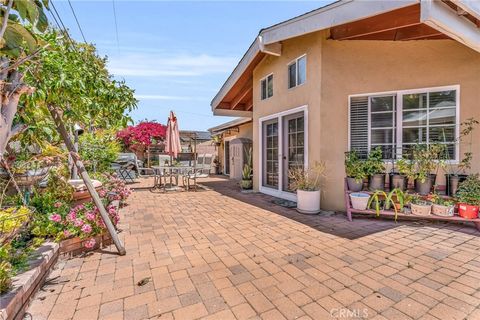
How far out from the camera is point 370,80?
A: 460 centimetres

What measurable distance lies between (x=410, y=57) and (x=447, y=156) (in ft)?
6.51

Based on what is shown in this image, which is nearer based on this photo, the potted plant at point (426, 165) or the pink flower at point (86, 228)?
the pink flower at point (86, 228)

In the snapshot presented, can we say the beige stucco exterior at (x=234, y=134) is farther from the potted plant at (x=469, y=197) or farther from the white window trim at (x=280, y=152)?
the potted plant at (x=469, y=197)

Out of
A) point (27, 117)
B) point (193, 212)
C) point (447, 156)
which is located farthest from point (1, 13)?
point (447, 156)

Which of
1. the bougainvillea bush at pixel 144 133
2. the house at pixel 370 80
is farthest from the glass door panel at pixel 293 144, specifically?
the bougainvillea bush at pixel 144 133

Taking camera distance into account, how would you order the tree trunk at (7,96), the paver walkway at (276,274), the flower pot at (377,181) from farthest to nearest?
1. the flower pot at (377,181)
2. the paver walkway at (276,274)
3. the tree trunk at (7,96)

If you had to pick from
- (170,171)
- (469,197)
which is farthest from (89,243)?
(469,197)

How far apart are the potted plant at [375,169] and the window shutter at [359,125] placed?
436mm

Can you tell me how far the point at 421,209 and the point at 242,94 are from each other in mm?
6995

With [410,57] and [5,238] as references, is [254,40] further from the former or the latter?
[5,238]

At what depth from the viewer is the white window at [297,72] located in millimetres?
5234

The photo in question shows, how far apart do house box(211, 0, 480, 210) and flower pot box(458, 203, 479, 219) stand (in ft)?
3.07

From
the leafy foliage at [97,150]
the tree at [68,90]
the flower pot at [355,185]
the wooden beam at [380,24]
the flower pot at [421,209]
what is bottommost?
the flower pot at [421,209]

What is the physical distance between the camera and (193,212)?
483cm
